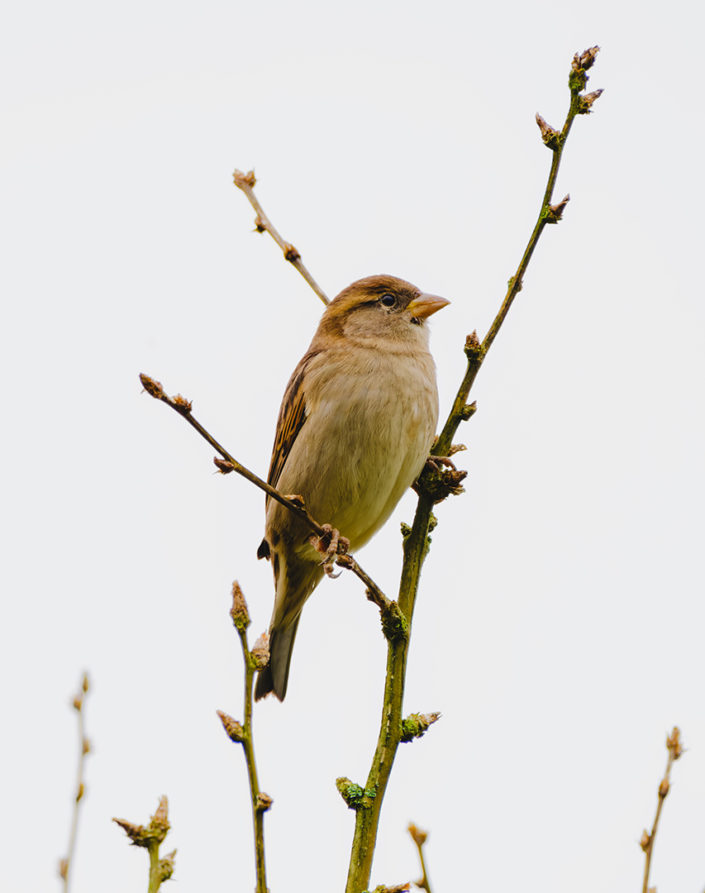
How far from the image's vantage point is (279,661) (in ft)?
19.9

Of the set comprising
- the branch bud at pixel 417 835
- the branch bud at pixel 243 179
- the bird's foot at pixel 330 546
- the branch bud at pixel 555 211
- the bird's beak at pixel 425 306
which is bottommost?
the branch bud at pixel 417 835

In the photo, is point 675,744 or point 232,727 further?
point 675,744

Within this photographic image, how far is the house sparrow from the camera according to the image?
5.14m

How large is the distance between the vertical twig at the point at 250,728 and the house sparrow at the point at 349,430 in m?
2.42

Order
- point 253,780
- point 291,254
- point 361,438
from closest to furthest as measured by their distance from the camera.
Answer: point 253,780
point 291,254
point 361,438

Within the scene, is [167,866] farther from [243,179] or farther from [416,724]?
[243,179]

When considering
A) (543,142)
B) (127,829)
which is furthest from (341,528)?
(127,829)

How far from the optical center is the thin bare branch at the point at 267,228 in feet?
16.2

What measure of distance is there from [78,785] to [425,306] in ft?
12.2

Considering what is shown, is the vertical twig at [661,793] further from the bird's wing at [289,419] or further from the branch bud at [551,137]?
the bird's wing at [289,419]

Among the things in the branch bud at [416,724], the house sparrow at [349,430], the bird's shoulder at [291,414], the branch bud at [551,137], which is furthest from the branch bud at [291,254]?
the branch bud at [416,724]

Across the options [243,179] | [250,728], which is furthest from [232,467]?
[243,179]

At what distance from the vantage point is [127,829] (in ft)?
8.69

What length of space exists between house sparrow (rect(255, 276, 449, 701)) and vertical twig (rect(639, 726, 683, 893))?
2161mm
